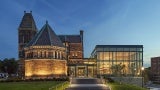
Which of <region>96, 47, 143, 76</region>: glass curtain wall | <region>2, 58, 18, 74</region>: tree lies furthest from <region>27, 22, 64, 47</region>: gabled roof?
<region>2, 58, 18, 74</region>: tree

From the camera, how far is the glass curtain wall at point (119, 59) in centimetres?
11081

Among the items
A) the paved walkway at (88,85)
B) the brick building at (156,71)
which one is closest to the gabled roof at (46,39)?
the paved walkway at (88,85)

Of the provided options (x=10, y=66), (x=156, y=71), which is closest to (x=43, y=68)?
(x=10, y=66)

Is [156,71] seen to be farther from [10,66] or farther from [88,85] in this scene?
[88,85]

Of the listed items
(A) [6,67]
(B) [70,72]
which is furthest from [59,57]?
(A) [6,67]

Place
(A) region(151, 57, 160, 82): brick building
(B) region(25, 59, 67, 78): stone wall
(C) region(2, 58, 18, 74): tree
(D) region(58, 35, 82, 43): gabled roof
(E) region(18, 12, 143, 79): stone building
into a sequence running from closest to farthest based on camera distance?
1. (B) region(25, 59, 67, 78): stone wall
2. (E) region(18, 12, 143, 79): stone building
3. (D) region(58, 35, 82, 43): gabled roof
4. (C) region(2, 58, 18, 74): tree
5. (A) region(151, 57, 160, 82): brick building

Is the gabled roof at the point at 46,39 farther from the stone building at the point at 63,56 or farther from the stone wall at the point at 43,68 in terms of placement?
the stone wall at the point at 43,68

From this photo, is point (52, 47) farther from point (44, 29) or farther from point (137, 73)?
point (137, 73)

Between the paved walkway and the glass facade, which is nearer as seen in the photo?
the paved walkway

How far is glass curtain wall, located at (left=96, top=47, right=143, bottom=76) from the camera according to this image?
111 meters

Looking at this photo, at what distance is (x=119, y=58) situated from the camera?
111m

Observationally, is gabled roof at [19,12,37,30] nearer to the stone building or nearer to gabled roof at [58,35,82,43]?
the stone building

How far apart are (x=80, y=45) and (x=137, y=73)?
91.5ft

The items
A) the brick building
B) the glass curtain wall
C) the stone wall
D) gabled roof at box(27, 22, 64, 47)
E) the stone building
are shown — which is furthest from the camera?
the brick building
